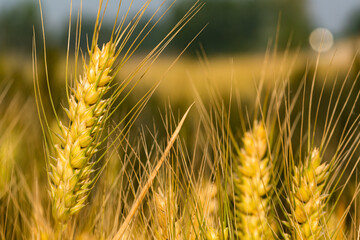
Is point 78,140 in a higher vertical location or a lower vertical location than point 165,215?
higher

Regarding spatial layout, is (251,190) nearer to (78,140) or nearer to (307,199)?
(307,199)

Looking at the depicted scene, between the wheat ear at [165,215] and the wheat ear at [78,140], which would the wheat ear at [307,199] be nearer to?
the wheat ear at [165,215]

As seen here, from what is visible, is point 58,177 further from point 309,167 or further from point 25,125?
point 25,125

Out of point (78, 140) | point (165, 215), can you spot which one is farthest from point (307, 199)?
point (78, 140)

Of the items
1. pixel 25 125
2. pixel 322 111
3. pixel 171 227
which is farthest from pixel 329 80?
pixel 171 227

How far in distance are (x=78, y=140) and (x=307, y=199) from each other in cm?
31

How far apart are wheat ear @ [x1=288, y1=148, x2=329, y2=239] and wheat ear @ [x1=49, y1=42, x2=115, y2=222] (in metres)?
0.27

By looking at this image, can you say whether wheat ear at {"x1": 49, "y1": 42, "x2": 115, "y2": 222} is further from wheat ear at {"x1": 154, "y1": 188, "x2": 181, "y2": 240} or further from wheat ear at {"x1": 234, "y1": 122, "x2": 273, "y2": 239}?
wheat ear at {"x1": 234, "y1": 122, "x2": 273, "y2": 239}

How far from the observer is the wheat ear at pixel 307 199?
1.88 feet

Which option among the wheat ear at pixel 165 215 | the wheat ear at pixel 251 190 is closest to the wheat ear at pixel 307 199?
the wheat ear at pixel 251 190

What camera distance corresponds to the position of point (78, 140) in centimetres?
53

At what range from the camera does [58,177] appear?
1.73ft

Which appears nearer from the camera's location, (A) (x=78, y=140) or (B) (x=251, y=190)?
(A) (x=78, y=140)

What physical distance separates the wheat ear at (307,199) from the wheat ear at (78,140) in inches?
10.7
